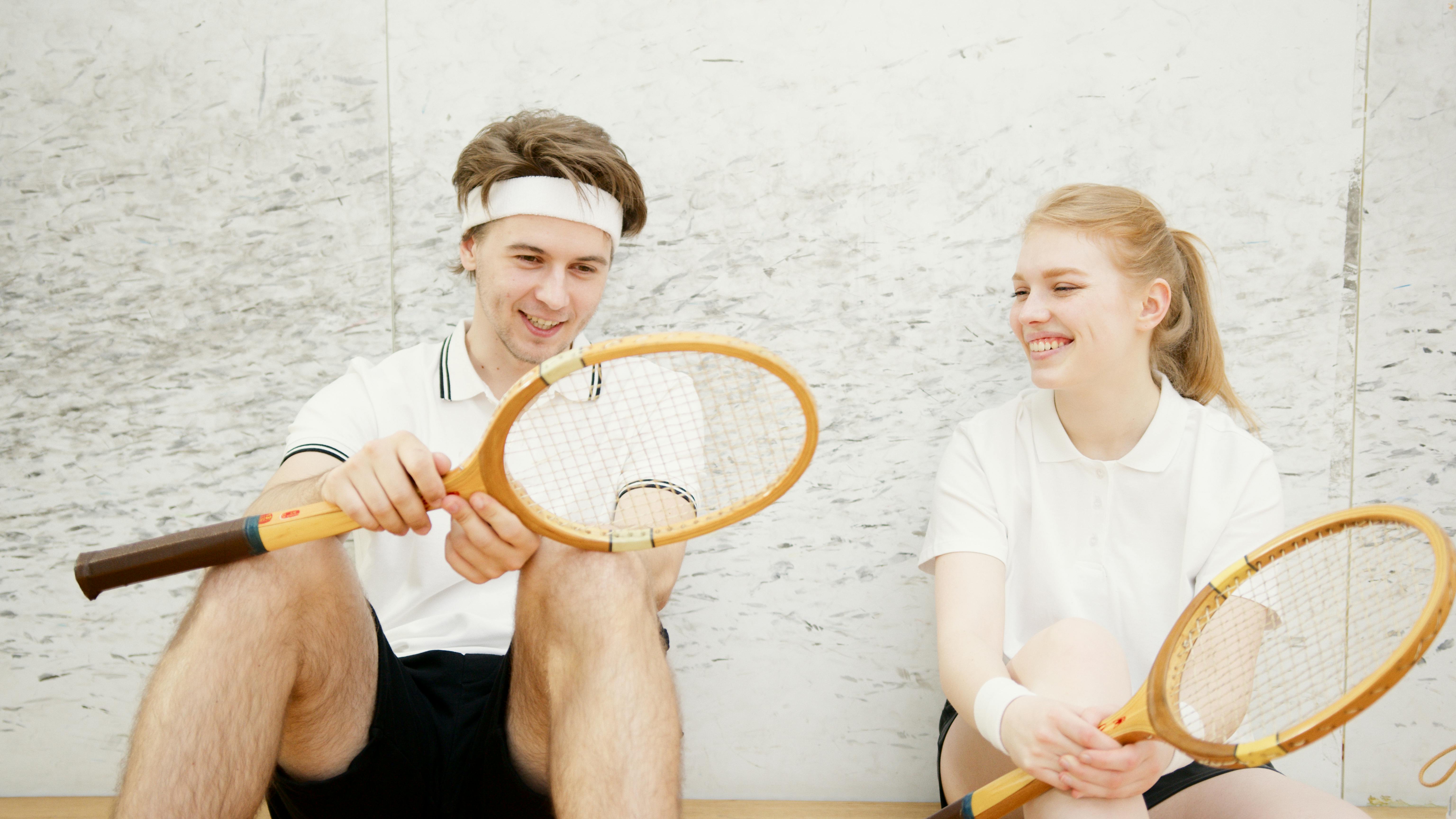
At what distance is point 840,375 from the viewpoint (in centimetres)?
195

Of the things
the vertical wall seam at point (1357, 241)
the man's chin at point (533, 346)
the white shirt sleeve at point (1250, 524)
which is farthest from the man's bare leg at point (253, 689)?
the vertical wall seam at point (1357, 241)

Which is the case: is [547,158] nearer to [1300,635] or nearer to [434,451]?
[434,451]

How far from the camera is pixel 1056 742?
1.13 m

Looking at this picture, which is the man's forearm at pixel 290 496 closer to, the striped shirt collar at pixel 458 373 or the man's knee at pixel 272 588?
the man's knee at pixel 272 588

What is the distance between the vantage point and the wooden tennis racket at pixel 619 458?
1095 mm

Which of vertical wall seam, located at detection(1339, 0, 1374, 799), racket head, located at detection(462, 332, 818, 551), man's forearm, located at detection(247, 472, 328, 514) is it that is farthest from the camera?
vertical wall seam, located at detection(1339, 0, 1374, 799)

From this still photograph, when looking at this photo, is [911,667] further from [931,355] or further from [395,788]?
[395,788]

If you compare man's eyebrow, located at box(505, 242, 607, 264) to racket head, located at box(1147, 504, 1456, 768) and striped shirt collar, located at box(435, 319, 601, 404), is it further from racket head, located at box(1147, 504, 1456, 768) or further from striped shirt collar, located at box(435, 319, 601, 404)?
racket head, located at box(1147, 504, 1456, 768)

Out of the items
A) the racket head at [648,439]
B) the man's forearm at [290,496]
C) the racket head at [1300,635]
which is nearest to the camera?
the racket head at [1300,635]

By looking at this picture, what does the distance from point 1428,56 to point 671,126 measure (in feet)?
5.21

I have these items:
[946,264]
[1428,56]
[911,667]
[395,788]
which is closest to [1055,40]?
[946,264]

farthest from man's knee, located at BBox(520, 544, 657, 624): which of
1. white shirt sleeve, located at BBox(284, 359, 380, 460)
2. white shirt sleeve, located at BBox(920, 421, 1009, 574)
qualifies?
white shirt sleeve, located at BBox(920, 421, 1009, 574)

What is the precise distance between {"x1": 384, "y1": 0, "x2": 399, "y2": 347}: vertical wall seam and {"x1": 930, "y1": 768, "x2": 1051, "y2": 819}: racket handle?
4.68 ft

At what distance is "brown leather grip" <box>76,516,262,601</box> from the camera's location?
1.11 metres
